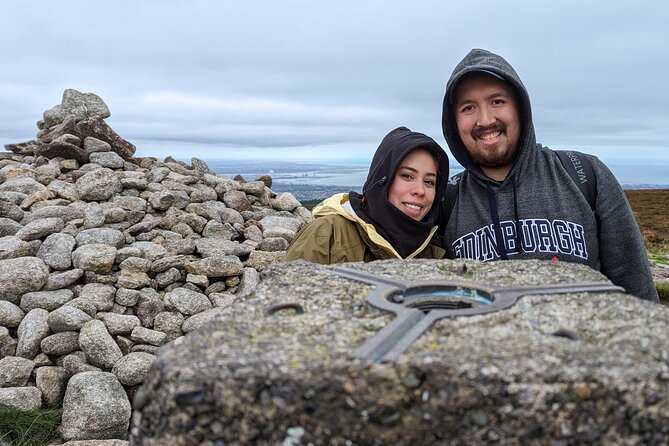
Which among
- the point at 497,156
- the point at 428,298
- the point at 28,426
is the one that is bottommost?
the point at 28,426

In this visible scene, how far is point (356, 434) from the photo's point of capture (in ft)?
7.00

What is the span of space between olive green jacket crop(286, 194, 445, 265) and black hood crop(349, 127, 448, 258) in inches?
4.2

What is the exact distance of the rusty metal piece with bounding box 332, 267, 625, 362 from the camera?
97.7 inches

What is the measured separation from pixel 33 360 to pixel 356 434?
6979 millimetres

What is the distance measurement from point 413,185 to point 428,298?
203 cm

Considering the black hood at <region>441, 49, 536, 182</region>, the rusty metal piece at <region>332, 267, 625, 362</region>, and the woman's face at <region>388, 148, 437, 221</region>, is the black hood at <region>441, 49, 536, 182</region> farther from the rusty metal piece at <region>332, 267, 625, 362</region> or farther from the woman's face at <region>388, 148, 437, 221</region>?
the rusty metal piece at <region>332, 267, 625, 362</region>

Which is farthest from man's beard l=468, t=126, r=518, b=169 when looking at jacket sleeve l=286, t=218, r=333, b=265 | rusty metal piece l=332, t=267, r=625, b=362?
rusty metal piece l=332, t=267, r=625, b=362

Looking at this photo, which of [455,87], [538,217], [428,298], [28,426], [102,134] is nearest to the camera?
[428,298]

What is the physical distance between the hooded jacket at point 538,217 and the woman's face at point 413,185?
412 mm

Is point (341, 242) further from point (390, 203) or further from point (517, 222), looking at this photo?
point (517, 222)

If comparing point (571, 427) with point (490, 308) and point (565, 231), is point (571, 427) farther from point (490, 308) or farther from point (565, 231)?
point (565, 231)

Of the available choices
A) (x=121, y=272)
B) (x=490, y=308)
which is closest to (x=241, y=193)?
(x=121, y=272)

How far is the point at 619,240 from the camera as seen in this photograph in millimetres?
4918

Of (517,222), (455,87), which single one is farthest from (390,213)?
(455,87)
